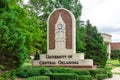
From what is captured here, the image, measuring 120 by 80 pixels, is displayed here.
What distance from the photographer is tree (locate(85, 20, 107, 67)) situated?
4181 cm

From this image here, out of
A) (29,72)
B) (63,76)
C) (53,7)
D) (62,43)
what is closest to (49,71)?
(63,76)

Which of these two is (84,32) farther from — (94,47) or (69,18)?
(69,18)

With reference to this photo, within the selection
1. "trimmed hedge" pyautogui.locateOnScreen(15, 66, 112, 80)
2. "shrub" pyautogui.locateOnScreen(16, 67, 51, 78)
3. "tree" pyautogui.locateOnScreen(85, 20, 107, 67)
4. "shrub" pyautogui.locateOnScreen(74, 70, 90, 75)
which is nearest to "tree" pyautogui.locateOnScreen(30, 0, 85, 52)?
"tree" pyautogui.locateOnScreen(85, 20, 107, 67)

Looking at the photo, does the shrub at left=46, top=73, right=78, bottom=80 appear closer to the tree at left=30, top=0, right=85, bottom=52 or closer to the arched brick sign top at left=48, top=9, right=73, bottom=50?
the arched brick sign top at left=48, top=9, right=73, bottom=50

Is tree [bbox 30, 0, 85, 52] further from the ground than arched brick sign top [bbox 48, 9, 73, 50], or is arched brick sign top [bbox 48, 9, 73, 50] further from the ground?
tree [bbox 30, 0, 85, 52]

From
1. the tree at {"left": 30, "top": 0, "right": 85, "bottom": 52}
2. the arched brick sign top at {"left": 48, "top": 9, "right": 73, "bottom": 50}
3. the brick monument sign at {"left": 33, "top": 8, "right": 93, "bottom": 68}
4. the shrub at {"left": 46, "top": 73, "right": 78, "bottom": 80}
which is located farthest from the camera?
the tree at {"left": 30, "top": 0, "right": 85, "bottom": 52}

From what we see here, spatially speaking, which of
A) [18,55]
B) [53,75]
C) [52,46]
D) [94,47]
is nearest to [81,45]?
[94,47]

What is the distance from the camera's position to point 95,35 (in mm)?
43781

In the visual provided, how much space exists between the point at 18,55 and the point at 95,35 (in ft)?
94.9

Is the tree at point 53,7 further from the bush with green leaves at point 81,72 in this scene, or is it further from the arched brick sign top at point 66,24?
the bush with green leaves at point 81,72

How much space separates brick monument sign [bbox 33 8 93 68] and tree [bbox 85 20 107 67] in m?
13.5

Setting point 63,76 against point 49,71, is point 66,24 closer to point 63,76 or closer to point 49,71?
point 49,71

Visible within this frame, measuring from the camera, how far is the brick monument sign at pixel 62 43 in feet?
90.3

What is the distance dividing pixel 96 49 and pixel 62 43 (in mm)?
14616
